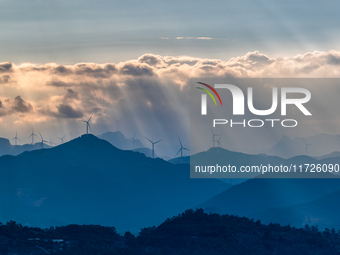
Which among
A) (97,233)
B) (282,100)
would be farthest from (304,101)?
(97,233)

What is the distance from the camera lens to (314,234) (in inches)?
4857

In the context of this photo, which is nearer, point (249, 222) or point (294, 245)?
point (294, 245)

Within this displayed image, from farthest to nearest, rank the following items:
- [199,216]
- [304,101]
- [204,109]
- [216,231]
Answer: [199,216], [216,231], [204,109], [304,101]

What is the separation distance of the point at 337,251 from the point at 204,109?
4233 cm

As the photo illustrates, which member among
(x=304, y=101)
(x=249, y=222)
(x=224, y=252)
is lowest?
(x=224, y=252)

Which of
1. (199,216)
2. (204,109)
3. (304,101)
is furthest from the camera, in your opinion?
(199,216)

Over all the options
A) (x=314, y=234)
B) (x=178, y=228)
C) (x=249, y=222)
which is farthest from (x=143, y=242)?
(x=314, y=234)

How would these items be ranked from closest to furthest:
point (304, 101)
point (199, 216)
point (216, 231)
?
point (304, 101) < point (216, 231) < point (199, 216)

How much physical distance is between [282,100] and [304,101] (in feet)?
14.9

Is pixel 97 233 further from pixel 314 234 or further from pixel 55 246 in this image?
pixel 314 234

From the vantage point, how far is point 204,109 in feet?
361

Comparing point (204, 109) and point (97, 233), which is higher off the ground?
point (204, 109)

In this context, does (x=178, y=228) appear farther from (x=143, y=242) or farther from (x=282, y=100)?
(x=282, y=100)

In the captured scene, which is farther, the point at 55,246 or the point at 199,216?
the point at 199,216
